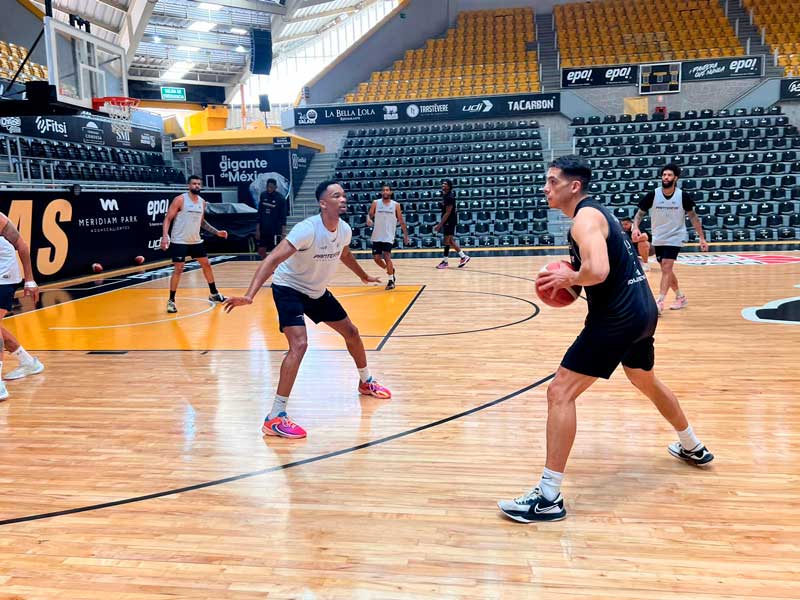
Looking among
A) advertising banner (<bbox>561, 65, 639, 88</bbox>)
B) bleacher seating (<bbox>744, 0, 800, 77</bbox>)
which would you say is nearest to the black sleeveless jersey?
advertising banner (<bbox>561, 65, 639, 88</bbox>)

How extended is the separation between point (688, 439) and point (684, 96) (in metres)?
21.0

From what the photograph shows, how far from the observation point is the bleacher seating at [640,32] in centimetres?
2341

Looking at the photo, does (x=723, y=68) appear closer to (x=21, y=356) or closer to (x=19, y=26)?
(x=21, y=356)

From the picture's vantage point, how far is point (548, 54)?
25.6 meters

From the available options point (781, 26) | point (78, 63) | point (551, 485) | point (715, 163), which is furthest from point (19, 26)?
point (781, 26)

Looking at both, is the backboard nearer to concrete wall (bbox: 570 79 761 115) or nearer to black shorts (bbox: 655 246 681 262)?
black shorts (bbox: 655 246 681 262)

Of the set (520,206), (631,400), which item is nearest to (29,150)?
(520,206)

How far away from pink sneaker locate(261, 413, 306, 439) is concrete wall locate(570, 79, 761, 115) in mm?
20317

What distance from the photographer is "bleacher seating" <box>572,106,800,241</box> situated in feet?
57.3

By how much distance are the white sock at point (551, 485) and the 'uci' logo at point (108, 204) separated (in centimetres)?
1270

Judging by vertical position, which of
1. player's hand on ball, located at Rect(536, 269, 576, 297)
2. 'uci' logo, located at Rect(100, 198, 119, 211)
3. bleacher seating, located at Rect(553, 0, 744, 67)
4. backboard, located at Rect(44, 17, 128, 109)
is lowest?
player's hand on ball, located at Rect(536, 269, 576, 297)

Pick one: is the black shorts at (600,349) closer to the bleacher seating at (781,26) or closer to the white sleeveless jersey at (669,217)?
the white sleeveless jersey at (669,217)

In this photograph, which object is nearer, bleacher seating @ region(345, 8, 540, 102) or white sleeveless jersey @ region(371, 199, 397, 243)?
white sleeveless jersey @ region(371, 199, 397, 243)

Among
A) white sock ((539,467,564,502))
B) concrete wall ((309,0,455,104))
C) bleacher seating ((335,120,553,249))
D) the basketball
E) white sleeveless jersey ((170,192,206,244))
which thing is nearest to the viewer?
the basketball
